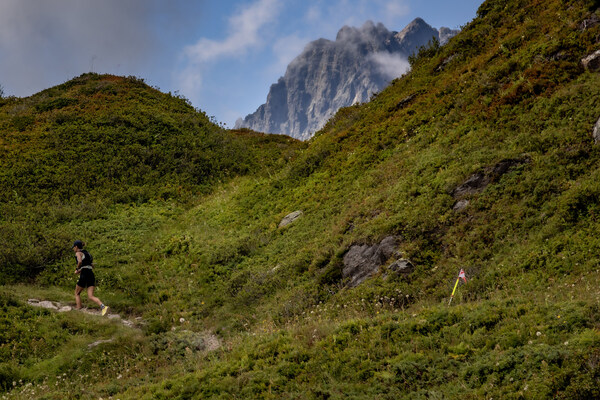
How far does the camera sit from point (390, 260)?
510 inches

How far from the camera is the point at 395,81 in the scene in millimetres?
29953

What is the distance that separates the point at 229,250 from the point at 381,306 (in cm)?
1015

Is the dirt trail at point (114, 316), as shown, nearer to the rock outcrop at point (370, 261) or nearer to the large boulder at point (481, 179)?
the rock outcrop at point (370, 261)

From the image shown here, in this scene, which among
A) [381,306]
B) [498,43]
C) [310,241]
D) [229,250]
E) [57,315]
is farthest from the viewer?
[498,43]

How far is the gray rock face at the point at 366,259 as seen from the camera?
13.2 metres

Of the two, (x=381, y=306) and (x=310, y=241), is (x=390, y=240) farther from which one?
(x=310, y=241)

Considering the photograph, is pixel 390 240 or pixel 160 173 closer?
pixel 390 240

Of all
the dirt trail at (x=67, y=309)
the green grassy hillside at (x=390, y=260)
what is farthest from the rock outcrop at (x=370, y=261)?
the dirt trail at (x=67, y=309)

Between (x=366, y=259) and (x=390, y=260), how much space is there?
1.04 metres

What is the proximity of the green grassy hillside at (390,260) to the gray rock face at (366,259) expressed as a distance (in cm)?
28

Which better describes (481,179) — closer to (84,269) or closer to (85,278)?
(84,269)

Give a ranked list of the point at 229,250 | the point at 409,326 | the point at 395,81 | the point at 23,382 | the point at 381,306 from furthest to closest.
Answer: the point at 395,81 < the point at 229,250 < the point at 381,306 < the point at 23,382 < the point at 409,326

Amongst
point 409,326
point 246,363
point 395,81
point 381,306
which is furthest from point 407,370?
point 395,81

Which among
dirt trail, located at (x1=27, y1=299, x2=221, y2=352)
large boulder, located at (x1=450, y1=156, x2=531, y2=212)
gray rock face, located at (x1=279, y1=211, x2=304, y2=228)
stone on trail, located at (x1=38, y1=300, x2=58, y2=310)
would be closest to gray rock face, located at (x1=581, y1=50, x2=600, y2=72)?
large boulder, located at (x1=450, y1=156, x2=531, y2=212)
